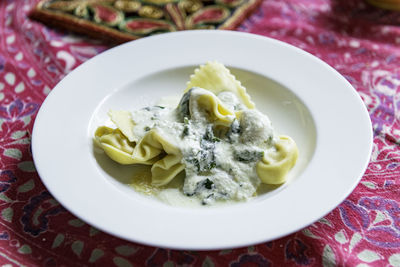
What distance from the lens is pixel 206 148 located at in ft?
7.82

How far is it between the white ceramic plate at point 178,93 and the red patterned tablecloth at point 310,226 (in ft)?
0.69

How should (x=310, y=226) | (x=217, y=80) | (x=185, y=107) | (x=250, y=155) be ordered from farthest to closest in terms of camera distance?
(x=217, y=80), (x=185, y=107), (x=250, y=155), (x=310, y=226)

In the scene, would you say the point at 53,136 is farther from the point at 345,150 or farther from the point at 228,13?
the point at 228,13

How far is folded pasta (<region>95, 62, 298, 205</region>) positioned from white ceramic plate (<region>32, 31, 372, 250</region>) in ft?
0.32

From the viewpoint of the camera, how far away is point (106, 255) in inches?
82.8

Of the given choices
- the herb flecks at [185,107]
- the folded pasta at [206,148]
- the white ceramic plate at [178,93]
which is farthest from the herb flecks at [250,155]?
the herb flecks at [185,107]

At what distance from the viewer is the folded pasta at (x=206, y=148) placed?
230cm

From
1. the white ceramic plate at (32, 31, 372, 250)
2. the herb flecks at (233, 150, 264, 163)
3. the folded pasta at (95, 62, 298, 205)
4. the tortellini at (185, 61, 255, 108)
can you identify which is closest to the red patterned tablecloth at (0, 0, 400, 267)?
the white ceramic plate at (32, 31, 372, 250)

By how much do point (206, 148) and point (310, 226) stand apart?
25.8 inches

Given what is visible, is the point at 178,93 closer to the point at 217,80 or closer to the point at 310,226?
the point at 217,80

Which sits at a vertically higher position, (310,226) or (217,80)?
(217,80)

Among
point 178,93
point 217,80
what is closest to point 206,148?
point 217,80

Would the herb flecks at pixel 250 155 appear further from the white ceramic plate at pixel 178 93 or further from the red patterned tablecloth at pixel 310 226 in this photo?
the red patterned tablecloth at pixel 310 226

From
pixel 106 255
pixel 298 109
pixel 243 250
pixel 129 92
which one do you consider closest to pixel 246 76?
pixel 298 109
